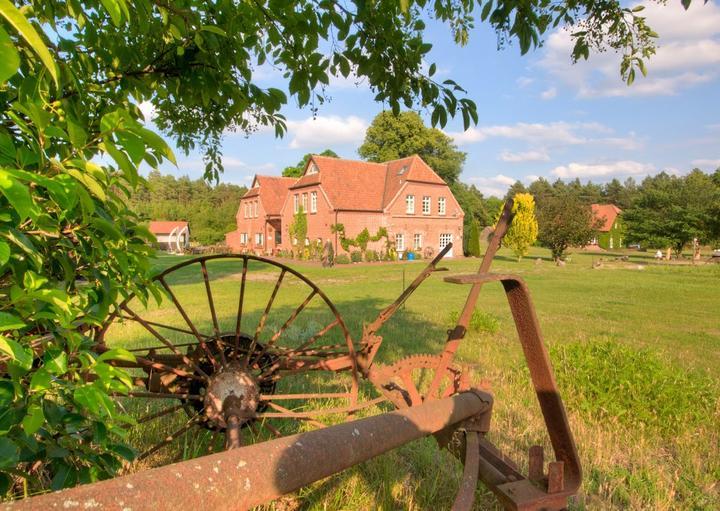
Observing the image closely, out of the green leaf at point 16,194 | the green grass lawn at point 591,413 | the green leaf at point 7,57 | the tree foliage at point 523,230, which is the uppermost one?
the tree foliage at point 523,230

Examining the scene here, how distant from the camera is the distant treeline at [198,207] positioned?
52719 mm

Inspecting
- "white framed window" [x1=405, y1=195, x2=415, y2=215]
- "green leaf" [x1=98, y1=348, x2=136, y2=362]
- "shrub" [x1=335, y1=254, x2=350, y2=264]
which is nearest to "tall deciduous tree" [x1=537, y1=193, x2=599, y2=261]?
"white framed window" [x1=405, y1=195, x2=415, y2=215]

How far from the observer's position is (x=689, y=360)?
741cm

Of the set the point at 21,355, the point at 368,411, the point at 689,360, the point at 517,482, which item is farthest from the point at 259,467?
the point at 689,360

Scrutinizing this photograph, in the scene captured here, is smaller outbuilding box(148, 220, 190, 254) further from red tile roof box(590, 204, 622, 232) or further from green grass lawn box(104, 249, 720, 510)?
red tile roof box(590, 204, 622, 232)

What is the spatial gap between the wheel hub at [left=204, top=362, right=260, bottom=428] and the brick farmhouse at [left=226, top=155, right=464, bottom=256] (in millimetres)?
30168

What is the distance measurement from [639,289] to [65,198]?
2090 cm

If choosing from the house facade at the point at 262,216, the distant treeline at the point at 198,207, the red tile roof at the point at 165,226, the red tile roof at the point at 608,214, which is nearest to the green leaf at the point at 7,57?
the distant treeline at the point at 198,207

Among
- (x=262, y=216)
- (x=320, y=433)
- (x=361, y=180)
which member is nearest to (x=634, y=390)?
(x=320, y=433)

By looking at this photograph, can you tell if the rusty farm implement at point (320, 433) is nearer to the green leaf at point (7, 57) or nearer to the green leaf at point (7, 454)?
the green leaf at point (7, 454)

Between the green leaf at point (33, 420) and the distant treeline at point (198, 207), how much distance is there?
85.3 ft

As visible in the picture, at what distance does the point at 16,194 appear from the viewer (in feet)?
2.93

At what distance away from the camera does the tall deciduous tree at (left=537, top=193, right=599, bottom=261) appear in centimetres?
3234

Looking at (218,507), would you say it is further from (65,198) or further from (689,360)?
(689,360)
